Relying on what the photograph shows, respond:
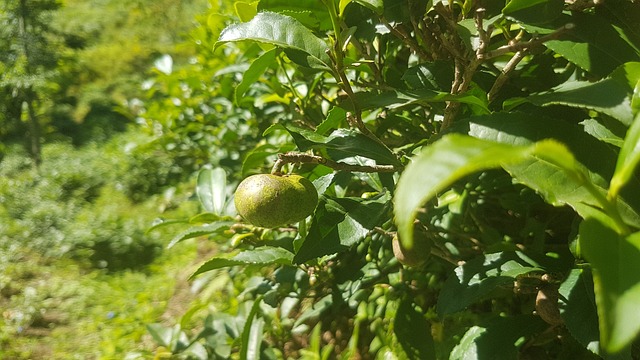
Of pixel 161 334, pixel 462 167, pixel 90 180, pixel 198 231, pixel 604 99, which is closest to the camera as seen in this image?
pixel 462 167

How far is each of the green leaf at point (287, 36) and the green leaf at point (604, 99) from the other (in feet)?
0.84

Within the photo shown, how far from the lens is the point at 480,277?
0.69m

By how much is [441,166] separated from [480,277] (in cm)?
44

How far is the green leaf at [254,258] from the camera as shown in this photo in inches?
29.3

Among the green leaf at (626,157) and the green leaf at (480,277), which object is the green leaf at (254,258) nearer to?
the green leaf at (480,277)

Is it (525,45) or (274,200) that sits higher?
(525,45)

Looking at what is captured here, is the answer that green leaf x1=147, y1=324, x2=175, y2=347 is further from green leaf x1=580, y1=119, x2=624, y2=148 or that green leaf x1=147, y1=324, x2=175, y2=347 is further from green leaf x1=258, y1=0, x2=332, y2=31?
green leaf x1=580, y1=119, x2=624, y2=148

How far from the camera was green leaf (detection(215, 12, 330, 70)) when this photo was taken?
625 millimetres

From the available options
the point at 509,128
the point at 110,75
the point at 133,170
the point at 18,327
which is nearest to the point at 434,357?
the point at 509,128

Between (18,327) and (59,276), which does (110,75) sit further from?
(18,327)

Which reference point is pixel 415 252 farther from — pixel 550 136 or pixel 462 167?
pixel 462 167

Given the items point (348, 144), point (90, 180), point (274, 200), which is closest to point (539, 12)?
point (348, 144)

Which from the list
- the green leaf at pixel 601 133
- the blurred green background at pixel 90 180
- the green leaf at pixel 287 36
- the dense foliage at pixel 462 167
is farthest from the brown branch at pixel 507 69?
the blurred green background at pixel 90 180

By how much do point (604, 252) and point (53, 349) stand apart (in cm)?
317
